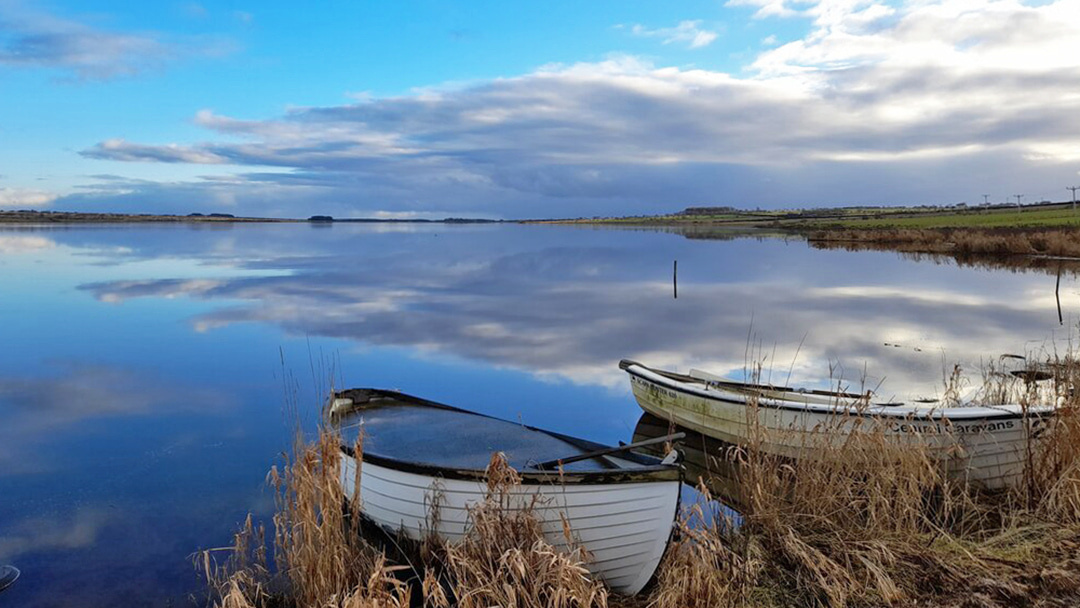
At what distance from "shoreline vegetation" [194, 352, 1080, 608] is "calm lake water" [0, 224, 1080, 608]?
1.78 metres

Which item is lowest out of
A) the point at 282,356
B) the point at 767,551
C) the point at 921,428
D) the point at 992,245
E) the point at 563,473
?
the point at 767,551

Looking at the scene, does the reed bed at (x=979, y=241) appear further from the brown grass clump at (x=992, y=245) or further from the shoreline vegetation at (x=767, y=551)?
the shoreline vegetation at (x=767, y=551)

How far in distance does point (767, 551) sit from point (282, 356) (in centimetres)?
954

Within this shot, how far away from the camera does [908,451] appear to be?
23.5 feet

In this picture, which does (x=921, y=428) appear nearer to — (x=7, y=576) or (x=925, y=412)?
(x=925, y=412)

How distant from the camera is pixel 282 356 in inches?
501

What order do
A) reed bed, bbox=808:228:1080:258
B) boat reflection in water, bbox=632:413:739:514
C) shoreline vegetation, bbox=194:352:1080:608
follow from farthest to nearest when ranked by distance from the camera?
reed bed, bbox=808:228:1080:258 < boat reflection in water, bbox=632:413:739:514 < shoreline vegetation, bbox=194:352:1080:608

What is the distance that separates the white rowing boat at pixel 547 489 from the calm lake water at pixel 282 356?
2.13 metres

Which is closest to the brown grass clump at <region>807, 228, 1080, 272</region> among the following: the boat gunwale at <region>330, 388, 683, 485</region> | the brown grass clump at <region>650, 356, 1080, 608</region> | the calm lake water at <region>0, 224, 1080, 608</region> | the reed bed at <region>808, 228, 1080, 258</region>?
the reed bed at <region>808, 228, 1080, 258</region>

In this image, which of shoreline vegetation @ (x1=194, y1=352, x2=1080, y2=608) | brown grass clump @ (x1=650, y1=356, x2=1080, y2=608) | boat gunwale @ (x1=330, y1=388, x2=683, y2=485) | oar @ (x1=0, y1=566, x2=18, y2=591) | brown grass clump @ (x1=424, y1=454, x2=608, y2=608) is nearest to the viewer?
brown grass clump @ (x1=424, y1=454, x2=608, y2=608)

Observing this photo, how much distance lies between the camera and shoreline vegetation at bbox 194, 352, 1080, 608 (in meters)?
5.22

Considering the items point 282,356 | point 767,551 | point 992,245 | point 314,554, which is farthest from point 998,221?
point 314,554

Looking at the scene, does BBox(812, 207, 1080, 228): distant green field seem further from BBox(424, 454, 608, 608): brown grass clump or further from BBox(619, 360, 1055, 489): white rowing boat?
BBox(424, 454, 608, 608): brown grass clump

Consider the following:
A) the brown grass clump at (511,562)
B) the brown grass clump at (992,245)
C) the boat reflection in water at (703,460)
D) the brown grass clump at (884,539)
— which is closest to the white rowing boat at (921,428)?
the brown grass clump at (884,539)
